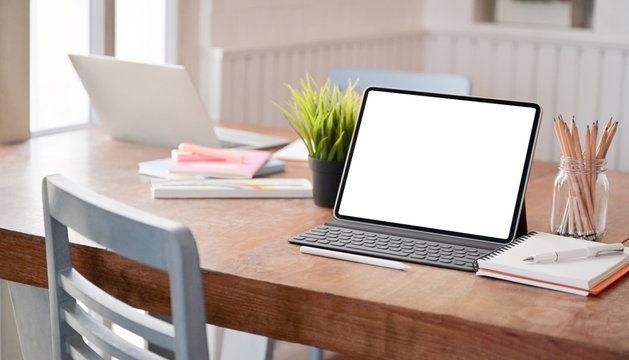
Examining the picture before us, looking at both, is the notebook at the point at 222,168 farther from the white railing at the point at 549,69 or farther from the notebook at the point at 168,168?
the white railing at the point at 549,69

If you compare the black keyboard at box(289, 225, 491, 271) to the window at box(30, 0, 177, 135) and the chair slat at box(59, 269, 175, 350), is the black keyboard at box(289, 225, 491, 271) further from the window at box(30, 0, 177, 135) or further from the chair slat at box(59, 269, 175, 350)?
the window at box(30, 0, 177, 135)

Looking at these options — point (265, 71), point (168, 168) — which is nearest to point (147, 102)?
point (168, 168)

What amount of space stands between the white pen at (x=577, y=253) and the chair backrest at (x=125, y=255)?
44 cm

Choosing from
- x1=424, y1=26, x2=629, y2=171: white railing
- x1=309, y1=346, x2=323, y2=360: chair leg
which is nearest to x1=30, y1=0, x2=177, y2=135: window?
x1=309, y1=346, x2=323, y2=360: chair leg

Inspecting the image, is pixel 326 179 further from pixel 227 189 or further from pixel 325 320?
pixel 325 320

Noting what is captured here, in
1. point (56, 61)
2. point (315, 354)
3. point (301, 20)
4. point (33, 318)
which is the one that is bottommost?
point (315, 354)

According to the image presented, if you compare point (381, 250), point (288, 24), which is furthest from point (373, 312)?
point (288, 24)

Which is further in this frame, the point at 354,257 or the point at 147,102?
the point at 147,102

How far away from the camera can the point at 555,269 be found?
3.47 ft

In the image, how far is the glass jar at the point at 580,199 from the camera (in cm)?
123

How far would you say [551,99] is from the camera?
383 cm

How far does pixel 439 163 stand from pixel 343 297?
0.38 metres

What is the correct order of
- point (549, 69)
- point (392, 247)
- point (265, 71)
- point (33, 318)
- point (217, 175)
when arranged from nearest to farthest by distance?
point (392, 247), point (33, 318), point (217, 175), point (265, 71), point (549, 69)

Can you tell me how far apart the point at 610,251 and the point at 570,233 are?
0.11 metres
